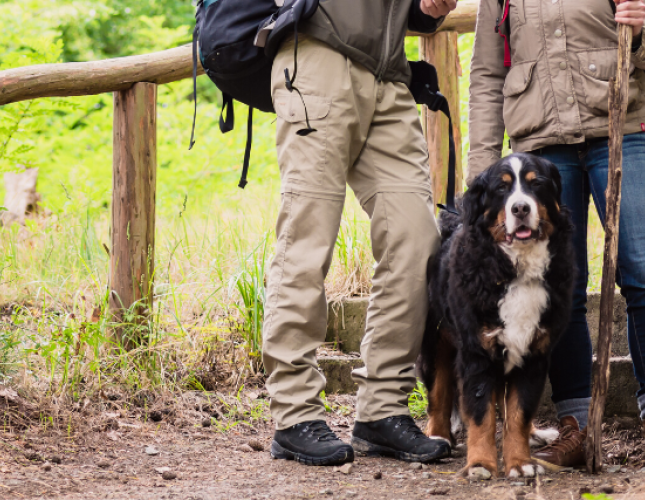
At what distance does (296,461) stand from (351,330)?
1521 mm

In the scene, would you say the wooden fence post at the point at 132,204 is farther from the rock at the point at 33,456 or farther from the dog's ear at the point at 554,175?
the dog's ear at the point at 554,175

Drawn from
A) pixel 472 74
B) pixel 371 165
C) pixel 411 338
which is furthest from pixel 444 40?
pixel 411 338

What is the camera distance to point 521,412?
8.84 feet

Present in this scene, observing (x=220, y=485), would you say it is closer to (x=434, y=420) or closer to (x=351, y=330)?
(x=434, y=420)

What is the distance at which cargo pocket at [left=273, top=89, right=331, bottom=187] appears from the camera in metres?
2.80

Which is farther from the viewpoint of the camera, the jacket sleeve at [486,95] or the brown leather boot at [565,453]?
the jacket sleeve at [486,95]

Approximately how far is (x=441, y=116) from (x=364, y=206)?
6.28 ft

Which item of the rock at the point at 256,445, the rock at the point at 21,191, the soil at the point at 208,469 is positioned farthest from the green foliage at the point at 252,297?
the rock at the point at 21,191

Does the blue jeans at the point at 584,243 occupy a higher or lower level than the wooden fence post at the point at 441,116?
lower

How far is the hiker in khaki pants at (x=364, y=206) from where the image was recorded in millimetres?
2826

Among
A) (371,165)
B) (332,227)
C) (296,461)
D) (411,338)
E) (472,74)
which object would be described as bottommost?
(296,461)

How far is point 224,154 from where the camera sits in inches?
372

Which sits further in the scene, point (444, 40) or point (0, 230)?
point (0, 230)

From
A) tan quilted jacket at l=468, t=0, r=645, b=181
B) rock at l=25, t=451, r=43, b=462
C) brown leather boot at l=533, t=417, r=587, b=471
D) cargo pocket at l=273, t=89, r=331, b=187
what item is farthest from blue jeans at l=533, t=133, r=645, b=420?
rock at l=25, t=451, r=43, b=462
